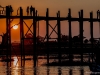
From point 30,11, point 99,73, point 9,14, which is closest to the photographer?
point 99,73

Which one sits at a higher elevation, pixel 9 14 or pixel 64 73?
pixel 9 14

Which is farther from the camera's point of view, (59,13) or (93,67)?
(59,13)

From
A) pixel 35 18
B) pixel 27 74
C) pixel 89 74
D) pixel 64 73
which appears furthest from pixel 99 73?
pixel 35 18

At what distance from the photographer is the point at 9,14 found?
38344 millimetres

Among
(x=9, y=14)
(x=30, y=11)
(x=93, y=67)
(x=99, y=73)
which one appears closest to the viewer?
(x=99, y=73)

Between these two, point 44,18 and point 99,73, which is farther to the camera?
point 44,18

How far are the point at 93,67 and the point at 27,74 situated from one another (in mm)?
4726

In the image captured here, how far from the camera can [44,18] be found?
128 feet

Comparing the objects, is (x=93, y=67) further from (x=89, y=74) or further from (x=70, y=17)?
(x=70, y=17)

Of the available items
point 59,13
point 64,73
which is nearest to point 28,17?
point 59,13

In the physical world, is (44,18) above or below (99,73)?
above

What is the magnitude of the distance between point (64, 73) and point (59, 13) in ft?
40.2

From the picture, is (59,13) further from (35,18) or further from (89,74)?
(89,74)

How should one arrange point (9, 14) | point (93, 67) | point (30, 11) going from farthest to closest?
point (30, 11)
point (9, 14)
point (93, 67)
